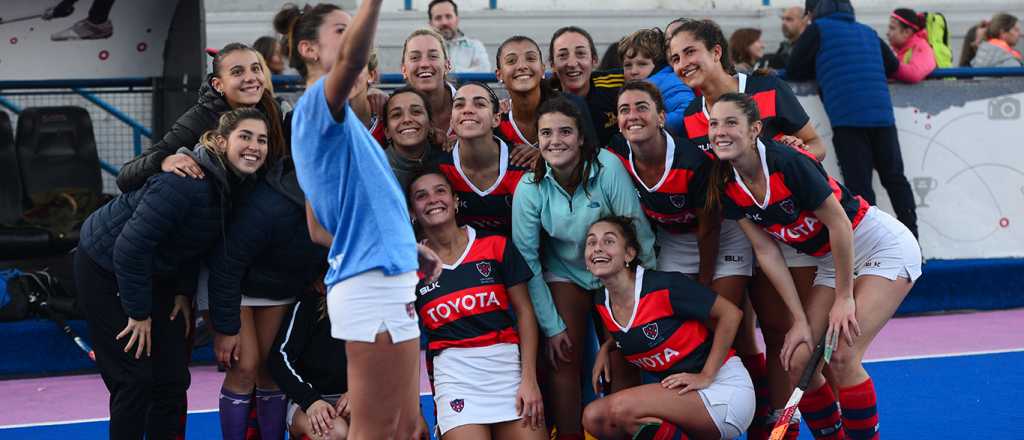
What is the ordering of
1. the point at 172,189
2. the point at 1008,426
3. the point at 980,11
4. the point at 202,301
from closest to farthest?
the point at 172,189
the point at 202,301
the point at 1008,426
the point at 980,11

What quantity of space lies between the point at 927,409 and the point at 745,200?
179 centimetres

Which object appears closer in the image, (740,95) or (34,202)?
(740,95)

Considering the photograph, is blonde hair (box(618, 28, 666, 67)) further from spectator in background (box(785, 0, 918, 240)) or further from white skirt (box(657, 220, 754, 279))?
spectator in background (box(785, 0, 918, 240))

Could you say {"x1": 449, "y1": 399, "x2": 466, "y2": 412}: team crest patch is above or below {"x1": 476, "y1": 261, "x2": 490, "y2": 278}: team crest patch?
below

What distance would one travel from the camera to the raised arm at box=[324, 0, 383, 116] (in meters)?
2.99

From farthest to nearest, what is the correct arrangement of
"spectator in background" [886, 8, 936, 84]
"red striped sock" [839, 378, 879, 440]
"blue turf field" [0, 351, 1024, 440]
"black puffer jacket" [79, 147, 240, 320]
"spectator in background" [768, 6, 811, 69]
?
"spectator in background" [768, 6, 811, 69], "spectator in background" [886, 8, 936, 84], "blue turf field" [0, 351, 1024, 440], "red striped sock" [839, 378, 879, 440], "black puffer jacket" [79, 147, 240, 320]

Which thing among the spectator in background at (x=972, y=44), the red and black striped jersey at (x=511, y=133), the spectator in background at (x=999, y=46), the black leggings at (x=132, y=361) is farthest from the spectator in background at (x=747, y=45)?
the black leggings at (x=132, y=361)

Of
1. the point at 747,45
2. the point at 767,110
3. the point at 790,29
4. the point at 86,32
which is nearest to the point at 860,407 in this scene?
the point at 767,110

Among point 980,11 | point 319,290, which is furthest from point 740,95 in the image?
point 980,11

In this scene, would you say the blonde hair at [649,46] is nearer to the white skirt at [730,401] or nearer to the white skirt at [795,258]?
the white skirt at [795,258]

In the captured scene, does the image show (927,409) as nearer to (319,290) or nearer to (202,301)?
(319,290)

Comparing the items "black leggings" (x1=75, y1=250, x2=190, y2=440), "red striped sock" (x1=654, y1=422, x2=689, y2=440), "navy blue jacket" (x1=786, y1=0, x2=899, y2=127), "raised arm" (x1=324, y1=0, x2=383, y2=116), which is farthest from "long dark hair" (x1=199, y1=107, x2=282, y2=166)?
"navy blue jacket" (x1=786, y1=0, x2=899, y2=127)

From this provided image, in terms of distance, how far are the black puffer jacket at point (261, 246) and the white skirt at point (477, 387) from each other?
62cm

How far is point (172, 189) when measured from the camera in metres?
4.38
